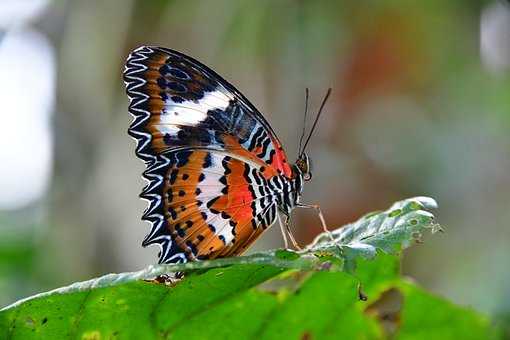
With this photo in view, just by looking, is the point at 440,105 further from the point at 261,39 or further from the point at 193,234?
the point at 193,234

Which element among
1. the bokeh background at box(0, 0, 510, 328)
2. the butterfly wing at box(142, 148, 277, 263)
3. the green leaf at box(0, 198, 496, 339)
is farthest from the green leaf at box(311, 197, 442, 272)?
the bokeh background at box(0, 0, 510, 328)

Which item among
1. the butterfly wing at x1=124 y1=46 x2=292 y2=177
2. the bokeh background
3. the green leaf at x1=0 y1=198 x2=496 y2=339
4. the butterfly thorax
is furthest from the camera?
the bokeh background

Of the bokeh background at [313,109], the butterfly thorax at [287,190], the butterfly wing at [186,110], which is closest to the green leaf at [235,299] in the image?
the butterfly thorax at [287,190]

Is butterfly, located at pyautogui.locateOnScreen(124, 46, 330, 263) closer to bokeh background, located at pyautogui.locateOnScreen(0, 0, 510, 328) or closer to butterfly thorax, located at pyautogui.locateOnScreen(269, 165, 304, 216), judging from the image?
butterfly thorax, located at pyautogui.locateOnScreen(269, 165, 304, 216)

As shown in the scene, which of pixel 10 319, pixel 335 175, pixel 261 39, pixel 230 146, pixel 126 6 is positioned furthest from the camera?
pixel 335 175

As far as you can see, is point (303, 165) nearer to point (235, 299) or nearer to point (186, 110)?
point (186, 110)

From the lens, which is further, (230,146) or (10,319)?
(230,146)

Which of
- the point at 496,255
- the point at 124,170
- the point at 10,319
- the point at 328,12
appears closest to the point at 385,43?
the point at 328,12
